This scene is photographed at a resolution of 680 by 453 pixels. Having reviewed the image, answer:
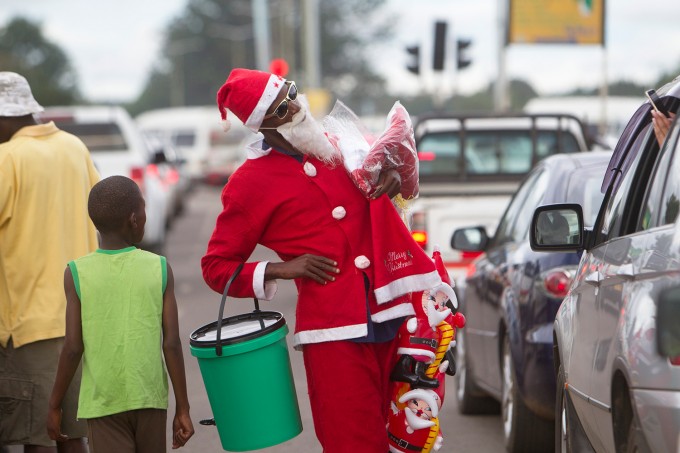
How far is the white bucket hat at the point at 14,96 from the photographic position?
5.98 metres

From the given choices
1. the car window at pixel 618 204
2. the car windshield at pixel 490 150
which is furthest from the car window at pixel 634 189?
the car windshield at pixel 490 150

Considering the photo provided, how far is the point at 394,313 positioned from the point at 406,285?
0.34 ft

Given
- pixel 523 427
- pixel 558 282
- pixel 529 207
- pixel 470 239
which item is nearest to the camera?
pixel 558 282

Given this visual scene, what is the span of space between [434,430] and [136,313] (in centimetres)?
110

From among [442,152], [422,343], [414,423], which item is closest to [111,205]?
[422,343]

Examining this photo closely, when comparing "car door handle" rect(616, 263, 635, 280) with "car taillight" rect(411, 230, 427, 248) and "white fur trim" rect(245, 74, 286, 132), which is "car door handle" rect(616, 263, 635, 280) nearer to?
"white fur trim" rect(245, 74, 286, 132)

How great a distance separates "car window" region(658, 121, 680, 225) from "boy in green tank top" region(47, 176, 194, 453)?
173cm

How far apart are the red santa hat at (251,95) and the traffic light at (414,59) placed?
67.4 feet

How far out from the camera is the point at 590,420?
4551 mm

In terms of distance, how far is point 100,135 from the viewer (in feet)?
55.0

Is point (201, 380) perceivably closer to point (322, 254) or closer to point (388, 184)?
point (322, 254)

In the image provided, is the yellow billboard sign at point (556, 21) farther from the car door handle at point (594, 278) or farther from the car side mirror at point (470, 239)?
the car door handle at point (594, 278)

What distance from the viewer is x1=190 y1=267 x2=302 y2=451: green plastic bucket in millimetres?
4598

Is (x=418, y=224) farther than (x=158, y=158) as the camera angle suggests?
No
